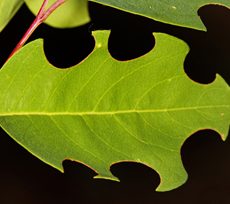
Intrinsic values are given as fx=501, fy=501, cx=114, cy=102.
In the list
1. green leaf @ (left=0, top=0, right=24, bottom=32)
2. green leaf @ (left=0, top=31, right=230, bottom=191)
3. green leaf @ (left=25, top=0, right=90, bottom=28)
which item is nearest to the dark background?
green leaf @ (left=25, top=0, right=90, bottom=28)

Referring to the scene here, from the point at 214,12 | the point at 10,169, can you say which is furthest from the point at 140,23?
the point at 10,169

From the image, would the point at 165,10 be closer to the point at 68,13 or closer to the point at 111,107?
the point at 111,107

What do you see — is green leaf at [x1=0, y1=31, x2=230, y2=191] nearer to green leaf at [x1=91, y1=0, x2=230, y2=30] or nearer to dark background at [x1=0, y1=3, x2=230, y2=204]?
green leaf at [x1=91, y1=0, x2=230, y2=30]

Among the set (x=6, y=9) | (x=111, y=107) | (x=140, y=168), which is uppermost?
(x=6, y=9)

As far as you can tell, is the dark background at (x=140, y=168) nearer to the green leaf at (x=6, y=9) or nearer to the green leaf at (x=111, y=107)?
the green leaf at (x=6, y=9)

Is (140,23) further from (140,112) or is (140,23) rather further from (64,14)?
(140,112)

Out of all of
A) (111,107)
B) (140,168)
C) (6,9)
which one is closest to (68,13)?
(6,9)

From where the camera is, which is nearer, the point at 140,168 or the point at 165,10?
the point at 165,10
